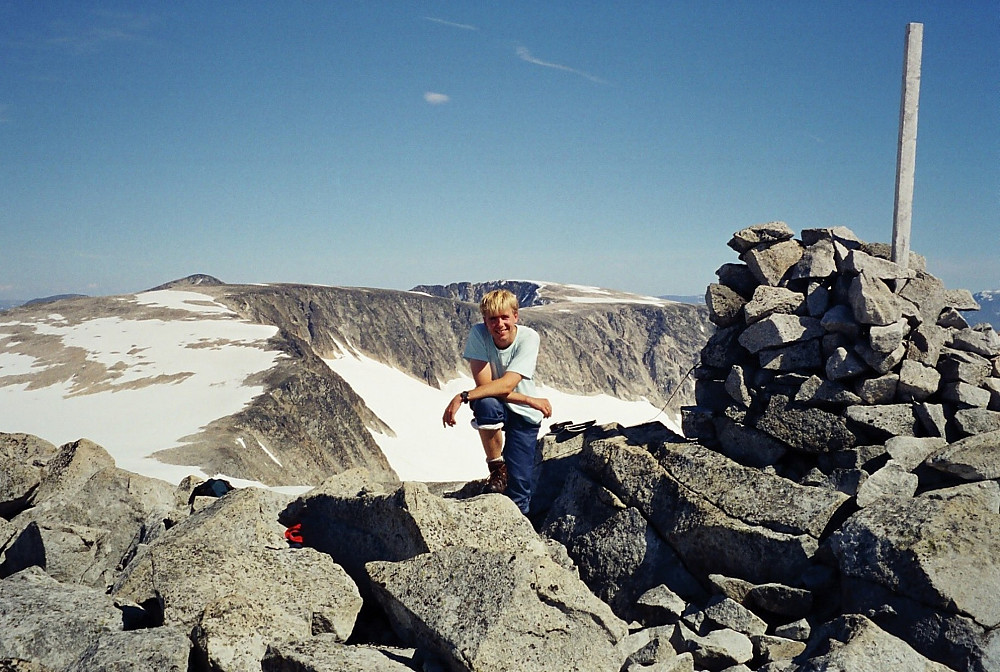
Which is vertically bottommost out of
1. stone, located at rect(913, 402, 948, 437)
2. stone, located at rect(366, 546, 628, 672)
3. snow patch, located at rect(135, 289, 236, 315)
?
snow patch, located at rect(135, 289, 236, 315)

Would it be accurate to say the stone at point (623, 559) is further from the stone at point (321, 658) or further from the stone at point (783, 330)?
the stone at point (321, 658)

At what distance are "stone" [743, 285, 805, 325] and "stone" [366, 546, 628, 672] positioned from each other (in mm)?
5127

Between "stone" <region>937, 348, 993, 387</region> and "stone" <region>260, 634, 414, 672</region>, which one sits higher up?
"stone" <region>937, 348, 993, 387</region>

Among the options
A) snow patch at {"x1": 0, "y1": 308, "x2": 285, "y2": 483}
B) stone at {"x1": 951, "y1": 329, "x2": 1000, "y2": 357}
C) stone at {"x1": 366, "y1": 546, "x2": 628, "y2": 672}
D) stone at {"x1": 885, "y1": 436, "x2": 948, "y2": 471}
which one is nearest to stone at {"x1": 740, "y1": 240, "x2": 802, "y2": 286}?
stone at {"x1": 951, "y1": 329, "x2": 1000, "y2": 357}

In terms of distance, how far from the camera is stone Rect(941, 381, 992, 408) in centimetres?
902

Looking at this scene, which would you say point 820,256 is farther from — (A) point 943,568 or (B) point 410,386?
(B) point 410,386

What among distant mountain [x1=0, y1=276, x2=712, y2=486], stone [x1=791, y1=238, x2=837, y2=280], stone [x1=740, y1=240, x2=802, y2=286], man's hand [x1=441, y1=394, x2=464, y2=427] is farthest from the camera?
distant mountain [x1=0, y1=276, x2=712, y2=486]

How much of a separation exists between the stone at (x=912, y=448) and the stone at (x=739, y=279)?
3168 mm

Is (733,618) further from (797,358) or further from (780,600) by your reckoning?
(797,358)

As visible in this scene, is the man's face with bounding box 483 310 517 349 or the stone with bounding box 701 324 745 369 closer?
the man's face with bounding box 483 310 517 349

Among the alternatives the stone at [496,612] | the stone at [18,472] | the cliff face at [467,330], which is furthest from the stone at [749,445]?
the cliff face at [467,330]

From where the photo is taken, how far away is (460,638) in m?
5.71

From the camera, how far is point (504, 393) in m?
8.26

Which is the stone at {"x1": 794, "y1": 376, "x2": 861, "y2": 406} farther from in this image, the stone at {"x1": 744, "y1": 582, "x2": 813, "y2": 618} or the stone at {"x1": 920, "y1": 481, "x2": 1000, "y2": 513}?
the stone at {"x1": 744, "y1": 582, "x2": 813, "y2": 618}
